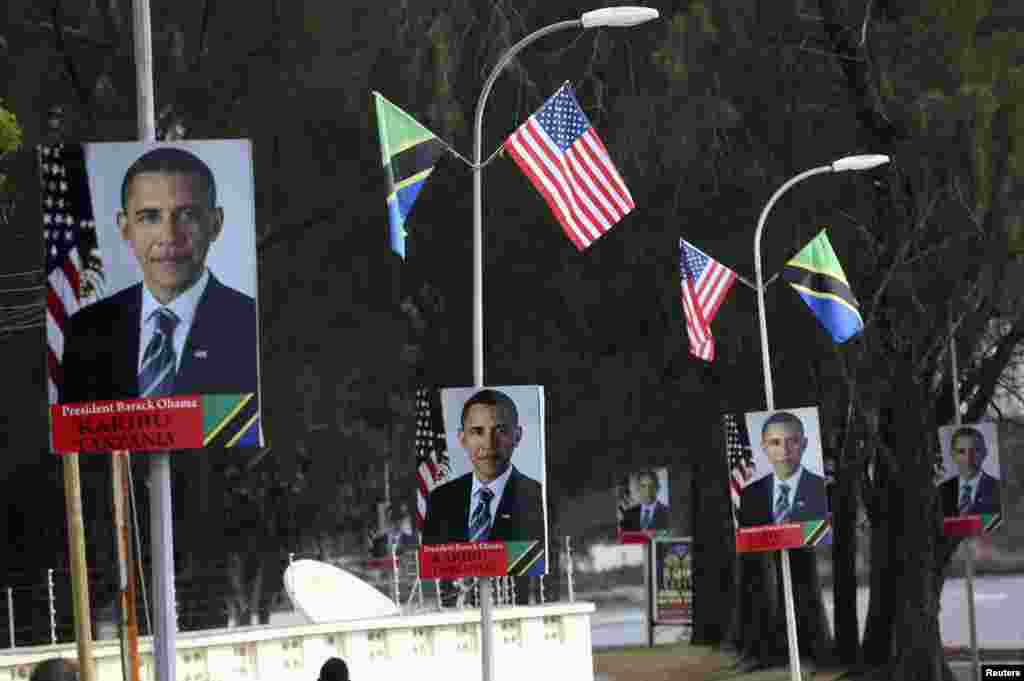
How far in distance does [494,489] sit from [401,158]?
159 inches

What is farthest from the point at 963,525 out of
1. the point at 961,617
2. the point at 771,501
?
the point at 961,617

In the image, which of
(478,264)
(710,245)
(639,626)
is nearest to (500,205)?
(710,245)

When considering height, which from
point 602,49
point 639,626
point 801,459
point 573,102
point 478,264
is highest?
point 602,49

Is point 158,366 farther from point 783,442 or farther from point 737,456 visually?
point 737,456

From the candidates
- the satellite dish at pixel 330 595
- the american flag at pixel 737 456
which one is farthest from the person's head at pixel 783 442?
the satellite dish at pixel 330 595

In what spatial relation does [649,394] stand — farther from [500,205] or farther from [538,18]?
[538,18]

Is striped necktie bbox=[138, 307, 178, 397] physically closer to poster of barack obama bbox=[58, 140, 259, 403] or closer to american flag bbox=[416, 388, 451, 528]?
poster of barack obama bbox=[58, 140, 259, 403]

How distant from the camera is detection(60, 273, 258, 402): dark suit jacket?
13.2 meters

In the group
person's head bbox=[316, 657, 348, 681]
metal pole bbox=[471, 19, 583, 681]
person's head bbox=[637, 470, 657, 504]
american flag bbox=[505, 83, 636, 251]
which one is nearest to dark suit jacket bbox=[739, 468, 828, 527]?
metal pole bbox=[471, 19, 583, 681]

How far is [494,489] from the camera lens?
22.0m

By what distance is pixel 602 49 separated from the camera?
3744 centimetres

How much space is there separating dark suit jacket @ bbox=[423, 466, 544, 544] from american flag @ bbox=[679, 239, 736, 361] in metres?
8.74

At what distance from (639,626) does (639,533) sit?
27.5 metres

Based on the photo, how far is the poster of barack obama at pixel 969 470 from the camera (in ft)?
137
